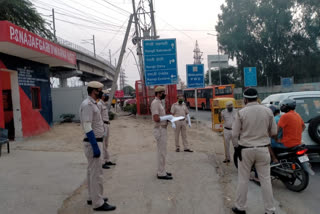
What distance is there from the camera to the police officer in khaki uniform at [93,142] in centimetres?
400

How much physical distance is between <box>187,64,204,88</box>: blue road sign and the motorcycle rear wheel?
947 centimetres

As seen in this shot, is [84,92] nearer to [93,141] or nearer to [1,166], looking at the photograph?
[1,166]

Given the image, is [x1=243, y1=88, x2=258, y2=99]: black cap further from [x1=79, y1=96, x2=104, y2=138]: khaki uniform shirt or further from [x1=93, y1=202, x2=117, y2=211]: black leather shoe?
[x1=93, y1=202, x2=117, y2=211]: black leather shoe

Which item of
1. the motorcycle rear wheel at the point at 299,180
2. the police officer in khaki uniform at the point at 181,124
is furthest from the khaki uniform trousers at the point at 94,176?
the police officer in khaki uniform at the point at 181,124

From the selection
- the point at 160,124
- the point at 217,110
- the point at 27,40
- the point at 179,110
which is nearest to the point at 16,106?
the point at 27,40

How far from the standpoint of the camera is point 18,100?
34.2 feet

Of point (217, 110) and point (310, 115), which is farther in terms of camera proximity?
point (217, 110)

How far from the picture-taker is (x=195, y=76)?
14469 millimetres

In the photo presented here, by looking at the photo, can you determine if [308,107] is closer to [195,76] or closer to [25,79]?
[195,76]

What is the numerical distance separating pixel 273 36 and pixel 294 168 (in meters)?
39.5

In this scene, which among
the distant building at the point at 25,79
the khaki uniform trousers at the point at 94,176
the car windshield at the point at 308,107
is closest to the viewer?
the khaki uniform trousers at the point at 94,176

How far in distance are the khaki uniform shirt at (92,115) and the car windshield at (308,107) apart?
4976 millimetres

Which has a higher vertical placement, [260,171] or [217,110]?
[217,110]

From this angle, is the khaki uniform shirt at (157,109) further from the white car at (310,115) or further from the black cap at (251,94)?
the white car at (310,115)
